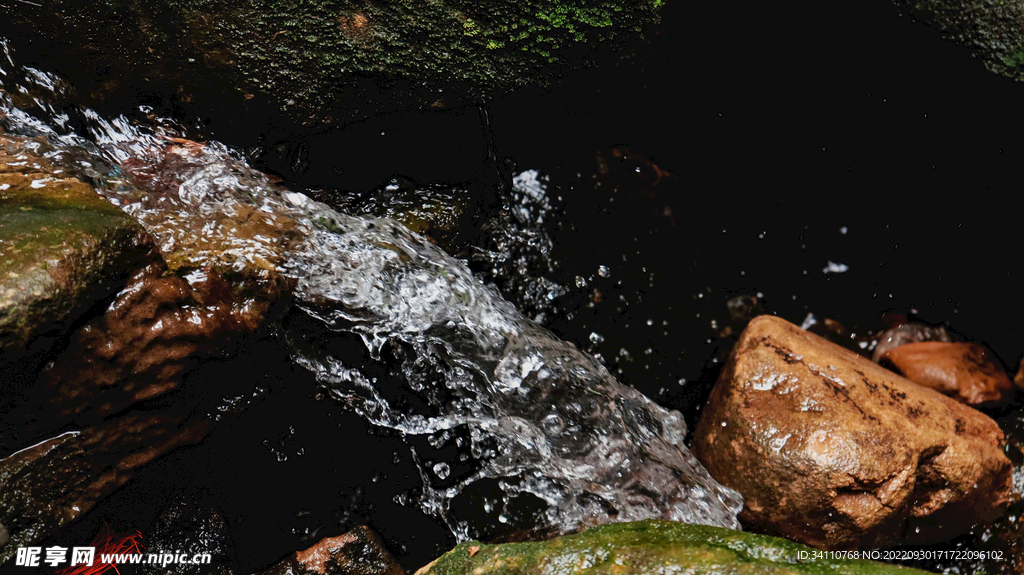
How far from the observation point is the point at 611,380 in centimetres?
264

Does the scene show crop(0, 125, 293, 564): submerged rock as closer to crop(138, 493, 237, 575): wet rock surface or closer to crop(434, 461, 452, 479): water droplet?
crop(138, 493, 237, 575): wet rock surface

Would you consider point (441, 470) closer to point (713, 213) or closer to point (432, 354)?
point (432, 354)

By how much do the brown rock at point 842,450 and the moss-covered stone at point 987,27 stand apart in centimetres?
119

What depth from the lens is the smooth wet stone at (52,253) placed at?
4.64ft

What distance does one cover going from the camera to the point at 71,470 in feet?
5.54

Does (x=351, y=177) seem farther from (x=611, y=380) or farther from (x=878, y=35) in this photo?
(x=878, y=35)

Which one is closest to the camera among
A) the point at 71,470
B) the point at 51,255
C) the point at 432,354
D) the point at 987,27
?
the point at 51,255

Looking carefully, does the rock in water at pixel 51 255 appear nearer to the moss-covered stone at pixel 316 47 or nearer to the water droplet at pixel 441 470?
the moss-covered stone at pixel 316 47

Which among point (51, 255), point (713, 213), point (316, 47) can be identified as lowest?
point (51, 255)

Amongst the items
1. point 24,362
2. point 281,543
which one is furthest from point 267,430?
point 24,362

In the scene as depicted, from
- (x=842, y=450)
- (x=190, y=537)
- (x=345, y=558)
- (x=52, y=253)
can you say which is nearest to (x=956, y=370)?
(x=842, y=450)

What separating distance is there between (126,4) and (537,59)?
149 centimetres

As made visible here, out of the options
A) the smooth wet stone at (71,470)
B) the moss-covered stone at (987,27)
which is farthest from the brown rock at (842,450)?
the smooth wet stone at (71,470)

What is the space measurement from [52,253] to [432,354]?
1.24 metres
